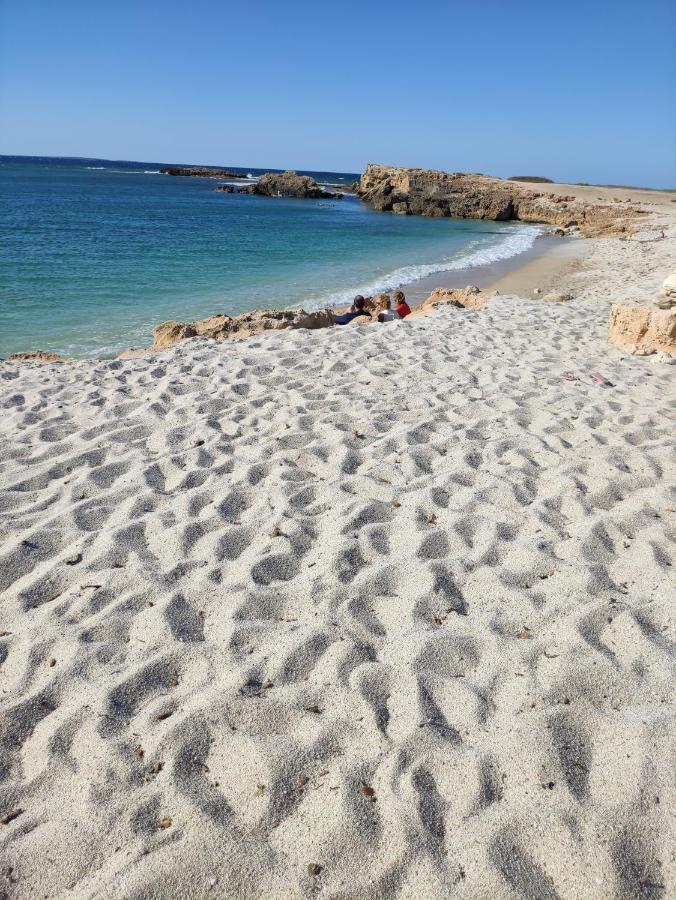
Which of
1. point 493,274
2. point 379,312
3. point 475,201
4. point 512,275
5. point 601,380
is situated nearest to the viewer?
point 601,380

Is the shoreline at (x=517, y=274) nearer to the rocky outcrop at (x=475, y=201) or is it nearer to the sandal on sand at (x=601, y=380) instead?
the sandal on sand at (x=601, y=380)

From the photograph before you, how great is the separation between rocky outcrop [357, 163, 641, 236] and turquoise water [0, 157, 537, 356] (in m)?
7.19

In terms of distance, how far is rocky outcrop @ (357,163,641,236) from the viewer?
38500 mm

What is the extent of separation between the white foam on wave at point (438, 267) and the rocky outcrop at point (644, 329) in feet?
21.9

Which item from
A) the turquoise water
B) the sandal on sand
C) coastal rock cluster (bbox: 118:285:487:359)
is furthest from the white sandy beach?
the turquoise water

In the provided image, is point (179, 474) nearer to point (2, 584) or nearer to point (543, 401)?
point (2, 584)

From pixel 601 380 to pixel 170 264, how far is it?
14.9 metres

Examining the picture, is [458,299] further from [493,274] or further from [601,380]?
[493,274]

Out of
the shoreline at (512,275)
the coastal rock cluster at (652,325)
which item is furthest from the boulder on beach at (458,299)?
the coastal rock cluster at (652,325)

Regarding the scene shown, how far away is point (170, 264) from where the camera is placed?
17953 mm

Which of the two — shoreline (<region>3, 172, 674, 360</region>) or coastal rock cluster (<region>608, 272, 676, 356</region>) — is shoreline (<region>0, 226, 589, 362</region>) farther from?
coastal rock cluster (<region>608, 272, 676, 356</region>)

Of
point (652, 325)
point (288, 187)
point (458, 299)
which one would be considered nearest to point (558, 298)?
point (458, 299)

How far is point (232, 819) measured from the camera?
1.94 metres

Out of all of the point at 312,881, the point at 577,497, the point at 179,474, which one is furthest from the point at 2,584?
the point at 577,497
